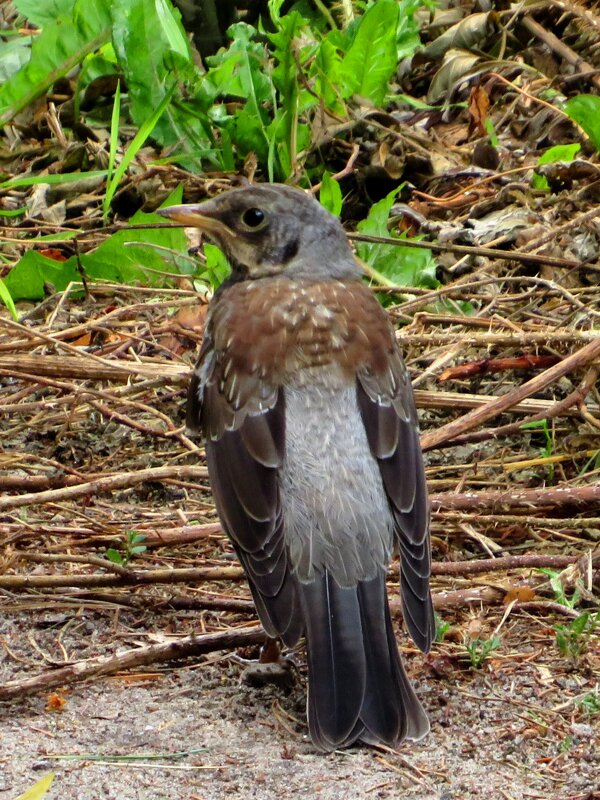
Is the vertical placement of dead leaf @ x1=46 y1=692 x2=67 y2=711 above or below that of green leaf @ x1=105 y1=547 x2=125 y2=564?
below

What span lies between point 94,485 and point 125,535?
1.08 feet

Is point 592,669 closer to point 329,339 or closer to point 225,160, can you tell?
point 329,339

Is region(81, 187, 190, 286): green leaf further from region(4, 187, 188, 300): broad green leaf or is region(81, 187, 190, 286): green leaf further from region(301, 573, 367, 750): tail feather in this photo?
region(301, 573, 367, 750): tail feather

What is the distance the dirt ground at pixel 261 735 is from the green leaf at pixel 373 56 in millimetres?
4226

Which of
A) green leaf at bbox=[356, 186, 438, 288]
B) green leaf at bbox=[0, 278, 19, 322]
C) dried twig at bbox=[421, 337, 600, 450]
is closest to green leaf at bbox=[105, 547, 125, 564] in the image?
dried twig at bbox=[421, 337, 600, 450]

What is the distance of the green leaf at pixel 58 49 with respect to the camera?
296 inches

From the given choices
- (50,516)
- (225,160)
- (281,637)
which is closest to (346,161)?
(225,160)

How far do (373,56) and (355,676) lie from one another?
4.88 m

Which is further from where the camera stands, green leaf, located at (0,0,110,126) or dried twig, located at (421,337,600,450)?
green leaf, located at (0,0,110,126)

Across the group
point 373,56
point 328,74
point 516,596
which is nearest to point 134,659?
point 516,596

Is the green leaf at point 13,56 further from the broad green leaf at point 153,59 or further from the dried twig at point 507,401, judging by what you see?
the dried twig at point 507,401

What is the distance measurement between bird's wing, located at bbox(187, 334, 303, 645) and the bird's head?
1.48ft

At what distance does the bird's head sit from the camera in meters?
4.64

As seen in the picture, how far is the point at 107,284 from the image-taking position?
6621 mm
